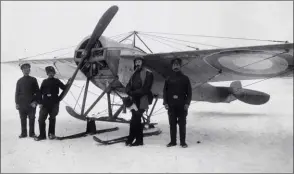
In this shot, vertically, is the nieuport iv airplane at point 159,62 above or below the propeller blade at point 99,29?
below

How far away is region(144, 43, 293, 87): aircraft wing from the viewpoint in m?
6.18

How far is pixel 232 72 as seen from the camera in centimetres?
763

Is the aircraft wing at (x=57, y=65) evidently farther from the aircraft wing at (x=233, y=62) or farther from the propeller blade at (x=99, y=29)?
the aircraft wing at (x=233, y=62)

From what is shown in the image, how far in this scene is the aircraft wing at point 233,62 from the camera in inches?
243

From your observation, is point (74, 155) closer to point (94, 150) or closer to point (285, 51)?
point (94, 150)

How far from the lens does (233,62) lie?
691 centimetres

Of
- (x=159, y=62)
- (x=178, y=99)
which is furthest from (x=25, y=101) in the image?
(x=178, y=99)

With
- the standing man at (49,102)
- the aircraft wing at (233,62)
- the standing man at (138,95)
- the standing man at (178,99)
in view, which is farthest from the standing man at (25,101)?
the standing man at (178,99)

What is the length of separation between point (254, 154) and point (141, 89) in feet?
8.71

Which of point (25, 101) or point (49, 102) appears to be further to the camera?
point (25, 101)

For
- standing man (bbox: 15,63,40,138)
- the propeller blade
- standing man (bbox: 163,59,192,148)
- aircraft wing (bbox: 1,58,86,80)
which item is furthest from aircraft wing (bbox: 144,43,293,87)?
aircraft wing (bbox: 1,58,86,80)

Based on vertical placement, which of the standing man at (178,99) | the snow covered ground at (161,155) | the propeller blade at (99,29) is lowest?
the snow covered ground at (161,155)

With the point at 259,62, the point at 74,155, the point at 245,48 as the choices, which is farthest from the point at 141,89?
the point at 259,62

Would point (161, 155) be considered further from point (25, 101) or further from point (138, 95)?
point (25, 101)
